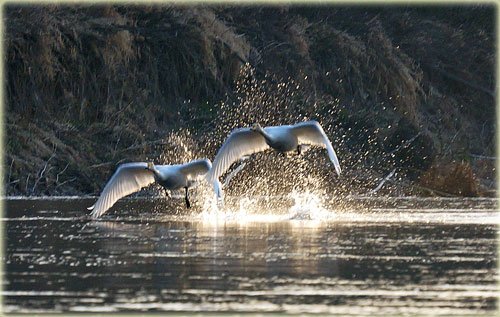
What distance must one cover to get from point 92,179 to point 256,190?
350 centimetres

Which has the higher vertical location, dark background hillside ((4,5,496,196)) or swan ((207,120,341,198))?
dark background hillside ((4,5,496,196))

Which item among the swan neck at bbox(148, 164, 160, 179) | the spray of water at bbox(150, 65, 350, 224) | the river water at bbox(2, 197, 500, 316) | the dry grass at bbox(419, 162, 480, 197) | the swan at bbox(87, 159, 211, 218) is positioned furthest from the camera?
the dry grass at bbox(419, 162, 480, 197)

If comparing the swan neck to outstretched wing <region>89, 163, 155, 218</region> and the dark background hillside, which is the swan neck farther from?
the dark background hillside

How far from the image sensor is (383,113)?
→ 1427 inches

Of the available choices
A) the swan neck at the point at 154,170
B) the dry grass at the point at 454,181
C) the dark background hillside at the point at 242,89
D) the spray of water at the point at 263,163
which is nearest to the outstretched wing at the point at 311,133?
the swan neck at the point at 154,170

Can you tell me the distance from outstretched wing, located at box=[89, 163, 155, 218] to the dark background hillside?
25.6 feet

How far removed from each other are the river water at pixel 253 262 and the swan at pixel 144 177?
33 centimetres

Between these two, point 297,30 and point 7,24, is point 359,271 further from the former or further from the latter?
point 297,30

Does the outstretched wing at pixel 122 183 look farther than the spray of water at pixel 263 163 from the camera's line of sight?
No

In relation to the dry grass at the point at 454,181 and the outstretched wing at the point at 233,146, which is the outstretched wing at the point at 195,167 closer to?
the outstretched wing at the point at 233,146

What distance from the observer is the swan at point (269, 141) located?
19.6 metres

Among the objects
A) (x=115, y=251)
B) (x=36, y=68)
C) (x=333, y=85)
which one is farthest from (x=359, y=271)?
(x=333, y=85)

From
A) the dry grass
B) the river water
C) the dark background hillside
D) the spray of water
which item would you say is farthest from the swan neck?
the dry grass

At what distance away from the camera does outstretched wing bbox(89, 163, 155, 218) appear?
2005 centimetres
